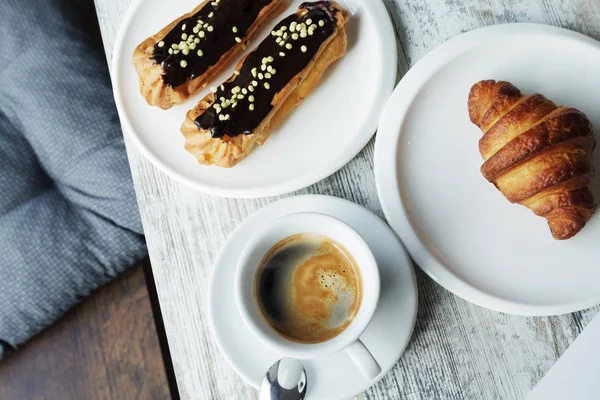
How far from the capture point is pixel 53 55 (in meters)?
1.48

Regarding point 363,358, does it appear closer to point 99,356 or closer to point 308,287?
point 308,287

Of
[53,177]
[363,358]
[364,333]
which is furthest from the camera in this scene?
[53,177]

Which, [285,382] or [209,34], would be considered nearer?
[285,382]

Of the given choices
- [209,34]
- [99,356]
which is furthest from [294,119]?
[99,356]

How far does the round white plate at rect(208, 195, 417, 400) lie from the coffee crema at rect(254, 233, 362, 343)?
6 cm

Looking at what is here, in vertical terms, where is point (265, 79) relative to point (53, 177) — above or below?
above

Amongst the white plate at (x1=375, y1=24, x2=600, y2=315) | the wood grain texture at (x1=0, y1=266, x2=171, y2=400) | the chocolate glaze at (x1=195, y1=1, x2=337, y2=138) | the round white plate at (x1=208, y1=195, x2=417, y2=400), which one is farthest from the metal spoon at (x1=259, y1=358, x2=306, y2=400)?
the wood grain texture at (x1=0, y1=266, x2=171, y2=400)

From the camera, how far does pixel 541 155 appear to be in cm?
97

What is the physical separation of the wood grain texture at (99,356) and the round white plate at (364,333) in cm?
67

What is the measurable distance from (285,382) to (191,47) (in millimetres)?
632

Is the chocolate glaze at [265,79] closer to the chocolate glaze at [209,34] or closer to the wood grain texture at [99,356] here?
the chocolate glaze at [209,34]

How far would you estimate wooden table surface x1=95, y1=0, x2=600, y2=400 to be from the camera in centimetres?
106

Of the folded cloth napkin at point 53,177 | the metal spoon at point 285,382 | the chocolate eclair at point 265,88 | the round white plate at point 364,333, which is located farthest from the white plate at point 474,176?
the folded cloth napkin at point 53,177

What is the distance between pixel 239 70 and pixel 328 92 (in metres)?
0.17
